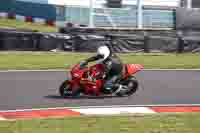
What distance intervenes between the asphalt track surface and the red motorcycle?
21cm

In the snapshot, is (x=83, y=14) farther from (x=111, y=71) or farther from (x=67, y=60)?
(x=111, y=71)

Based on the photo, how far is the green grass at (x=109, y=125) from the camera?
9680 mm

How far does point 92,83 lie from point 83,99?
0.44 m

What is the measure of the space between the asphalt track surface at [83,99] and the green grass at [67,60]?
166 cm

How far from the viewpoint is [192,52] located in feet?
85.7

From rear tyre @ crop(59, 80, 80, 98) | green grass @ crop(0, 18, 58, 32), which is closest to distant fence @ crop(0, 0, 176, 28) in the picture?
green grass @ crop(0, 18, 58, 32)

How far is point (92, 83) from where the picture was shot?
14375 millimetres

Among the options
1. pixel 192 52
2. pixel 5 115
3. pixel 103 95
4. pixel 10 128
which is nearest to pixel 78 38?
pixel 192 52

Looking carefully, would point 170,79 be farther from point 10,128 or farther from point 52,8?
point 52,8

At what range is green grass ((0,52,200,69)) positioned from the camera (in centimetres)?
2095

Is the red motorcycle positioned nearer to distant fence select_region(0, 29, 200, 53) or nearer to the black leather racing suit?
the black leather racing suit

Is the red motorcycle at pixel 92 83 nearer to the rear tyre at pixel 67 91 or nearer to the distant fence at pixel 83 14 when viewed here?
Result: the rear tyre at pixel 67 91

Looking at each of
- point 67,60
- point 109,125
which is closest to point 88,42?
point 67,60

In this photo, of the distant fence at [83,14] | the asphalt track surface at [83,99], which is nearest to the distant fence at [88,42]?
the asphalt track surface at [83,99]
